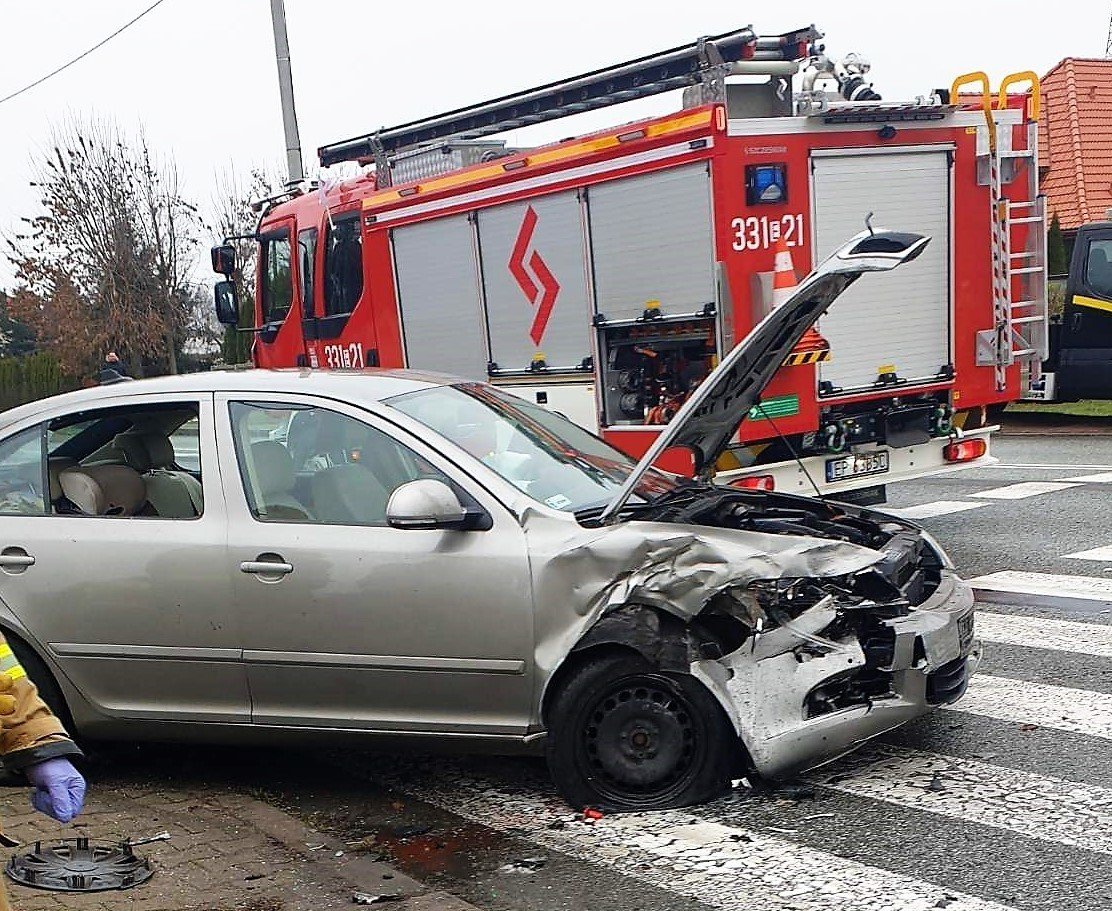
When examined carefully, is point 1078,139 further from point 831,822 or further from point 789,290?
point 831,822

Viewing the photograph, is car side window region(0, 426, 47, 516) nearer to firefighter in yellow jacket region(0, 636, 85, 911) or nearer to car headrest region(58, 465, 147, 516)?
car headrest region(58, 465, 147, 516)

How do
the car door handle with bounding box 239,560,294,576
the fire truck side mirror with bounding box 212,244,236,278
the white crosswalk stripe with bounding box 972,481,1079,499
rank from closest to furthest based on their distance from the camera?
1. the car door handle with bounding box 239,560,294,576
2. the white crosswalk stripe with bounding box 972,481,1079,499
3. the fire truck side mirror with bounding box 212,244,236,278

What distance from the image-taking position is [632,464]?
6051 millimetres

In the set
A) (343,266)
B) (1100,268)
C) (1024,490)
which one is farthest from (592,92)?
(1100,268)

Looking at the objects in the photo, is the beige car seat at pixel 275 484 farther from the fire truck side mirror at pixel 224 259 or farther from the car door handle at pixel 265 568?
the fire truck side mirror at pixel 224 259

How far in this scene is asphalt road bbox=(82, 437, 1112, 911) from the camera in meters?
4.29

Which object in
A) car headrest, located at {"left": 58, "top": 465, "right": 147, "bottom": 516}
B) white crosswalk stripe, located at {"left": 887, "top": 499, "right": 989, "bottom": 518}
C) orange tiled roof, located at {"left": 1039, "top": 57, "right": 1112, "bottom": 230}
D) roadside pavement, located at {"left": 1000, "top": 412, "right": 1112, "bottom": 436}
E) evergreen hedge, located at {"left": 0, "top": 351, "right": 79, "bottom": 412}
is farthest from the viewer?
evergreen hedge, located at {"left": 0, "top": 351, "right": 79, "bottom": 412}

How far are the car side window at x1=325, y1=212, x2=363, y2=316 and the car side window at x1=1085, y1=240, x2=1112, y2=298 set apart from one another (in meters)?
9.44

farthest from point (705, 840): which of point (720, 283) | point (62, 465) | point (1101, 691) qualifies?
point (720, 283)

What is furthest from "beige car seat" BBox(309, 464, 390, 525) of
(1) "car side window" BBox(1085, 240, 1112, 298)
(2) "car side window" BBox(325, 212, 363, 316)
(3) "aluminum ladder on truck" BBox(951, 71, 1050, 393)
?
(1) "car side window" BBox(1085, 240, 1112, 298)

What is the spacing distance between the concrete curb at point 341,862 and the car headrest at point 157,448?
4.70ft

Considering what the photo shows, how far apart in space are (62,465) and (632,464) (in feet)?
7.83

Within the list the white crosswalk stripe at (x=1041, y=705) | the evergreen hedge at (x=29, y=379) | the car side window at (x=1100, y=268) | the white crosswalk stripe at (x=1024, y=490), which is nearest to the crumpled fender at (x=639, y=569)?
the white crosswalk stripe at (x=1041, y=705)

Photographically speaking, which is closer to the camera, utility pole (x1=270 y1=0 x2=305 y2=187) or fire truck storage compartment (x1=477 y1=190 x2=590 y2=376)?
fire truck storage compartment (x1=477 y1=190 x2=590 y2=376)
